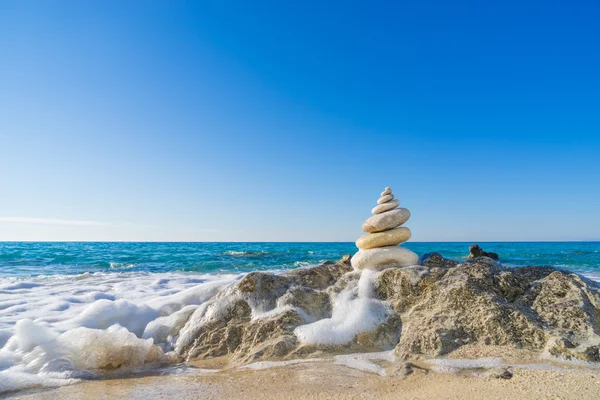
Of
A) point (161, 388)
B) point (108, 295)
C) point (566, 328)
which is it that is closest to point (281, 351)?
point (161, 388)

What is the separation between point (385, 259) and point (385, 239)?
417 mm

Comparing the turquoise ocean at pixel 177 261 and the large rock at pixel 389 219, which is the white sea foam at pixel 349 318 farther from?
the turquoise ocean at pixel 177 261

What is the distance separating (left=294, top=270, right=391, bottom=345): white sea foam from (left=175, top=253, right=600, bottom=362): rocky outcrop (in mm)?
57

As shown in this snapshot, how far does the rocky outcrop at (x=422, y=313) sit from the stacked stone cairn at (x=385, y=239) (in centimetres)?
45

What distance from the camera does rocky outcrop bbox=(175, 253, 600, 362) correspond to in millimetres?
3854

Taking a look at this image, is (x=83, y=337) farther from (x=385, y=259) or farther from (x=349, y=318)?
(x=385, y=259)

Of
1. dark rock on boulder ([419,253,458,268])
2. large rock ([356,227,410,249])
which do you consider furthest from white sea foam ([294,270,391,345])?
dark rock on boulder ([419,253,458,268])

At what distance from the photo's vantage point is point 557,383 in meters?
2.90

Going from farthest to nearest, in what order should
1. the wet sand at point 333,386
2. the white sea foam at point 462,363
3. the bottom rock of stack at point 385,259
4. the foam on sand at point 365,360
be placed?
the bottom rock of stack at point 385,259
the foam on sand at point 365,360
the white sea foam at point 462,363
the wet sand at point 333,386

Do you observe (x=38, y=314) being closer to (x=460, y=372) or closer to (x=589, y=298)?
(x=460, y=372)

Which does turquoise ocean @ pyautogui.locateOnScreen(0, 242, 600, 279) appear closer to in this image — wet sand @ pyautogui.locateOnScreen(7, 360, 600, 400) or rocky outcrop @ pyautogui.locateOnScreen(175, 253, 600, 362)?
rocky outcrop @ pyautogui.locateOnScreen(175, 253, 600, 362)

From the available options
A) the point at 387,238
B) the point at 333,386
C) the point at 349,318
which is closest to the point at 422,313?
the point at 349,318

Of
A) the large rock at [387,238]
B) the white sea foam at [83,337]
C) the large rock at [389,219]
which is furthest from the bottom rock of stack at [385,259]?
the white sea foam at [83,337]

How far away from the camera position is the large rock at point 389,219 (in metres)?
6.14
